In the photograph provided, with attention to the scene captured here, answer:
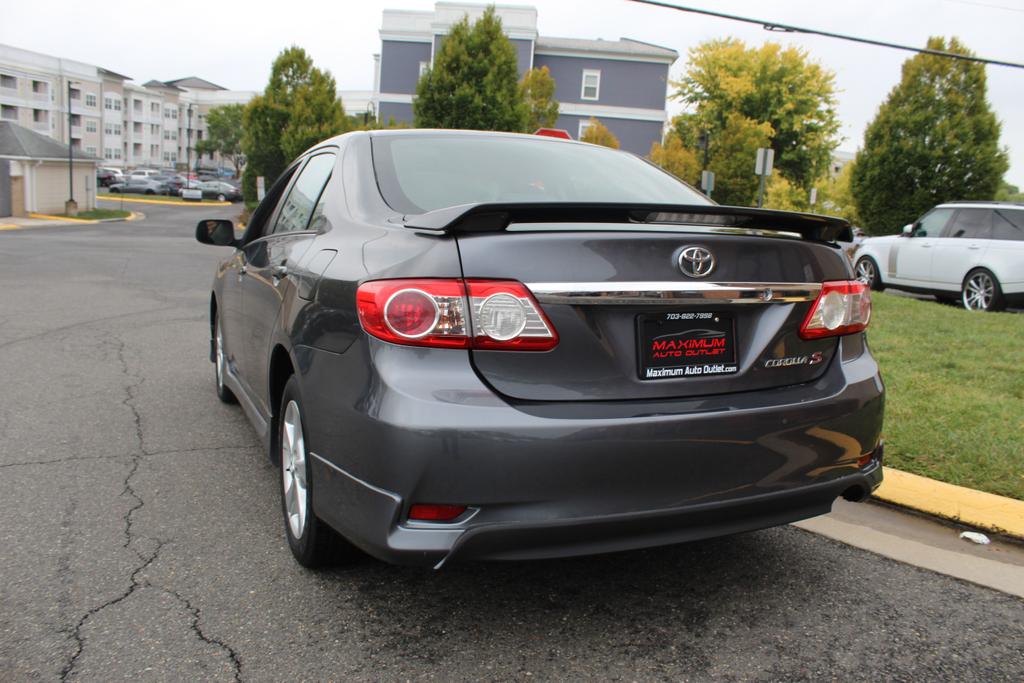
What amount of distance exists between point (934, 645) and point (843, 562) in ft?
2.18

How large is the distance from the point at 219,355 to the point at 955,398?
4.74m

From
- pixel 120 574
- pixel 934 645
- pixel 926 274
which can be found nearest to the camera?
pixel 934 645

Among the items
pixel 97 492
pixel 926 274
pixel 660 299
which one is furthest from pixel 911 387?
pixel 926 274

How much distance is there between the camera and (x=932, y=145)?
26.2 metres

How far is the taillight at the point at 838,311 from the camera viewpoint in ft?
9.50

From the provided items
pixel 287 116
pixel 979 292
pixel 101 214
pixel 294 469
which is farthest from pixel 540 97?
pixel 294 469

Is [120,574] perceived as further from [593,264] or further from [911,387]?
[911,387]

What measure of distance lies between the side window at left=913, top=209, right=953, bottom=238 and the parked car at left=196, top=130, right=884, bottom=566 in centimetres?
1181

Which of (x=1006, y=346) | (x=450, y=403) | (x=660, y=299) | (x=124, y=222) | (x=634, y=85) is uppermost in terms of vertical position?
(x=634, y=85)

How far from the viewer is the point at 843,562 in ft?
11.4

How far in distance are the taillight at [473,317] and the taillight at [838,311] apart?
966 mm

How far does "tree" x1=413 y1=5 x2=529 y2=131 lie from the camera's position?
86.4ft

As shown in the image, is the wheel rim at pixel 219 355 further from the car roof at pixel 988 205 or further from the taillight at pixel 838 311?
the car roof at pixel 988 205

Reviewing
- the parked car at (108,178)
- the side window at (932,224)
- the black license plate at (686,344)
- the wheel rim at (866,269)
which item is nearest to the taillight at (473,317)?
the black license plate at (686,344)
